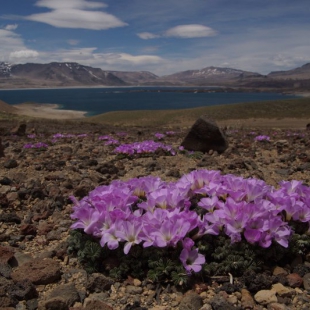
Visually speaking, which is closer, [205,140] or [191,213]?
[191,213]

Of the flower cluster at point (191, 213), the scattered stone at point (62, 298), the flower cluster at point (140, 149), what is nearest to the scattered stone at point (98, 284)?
the scattered stone at point (62, 298)

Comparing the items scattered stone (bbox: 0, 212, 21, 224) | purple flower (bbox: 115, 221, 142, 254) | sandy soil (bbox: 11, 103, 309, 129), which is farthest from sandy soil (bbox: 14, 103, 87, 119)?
purple flower (bbox: 115, 221, 142, 254)

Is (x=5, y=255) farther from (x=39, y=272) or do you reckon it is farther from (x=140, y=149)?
(x=140, y=149)

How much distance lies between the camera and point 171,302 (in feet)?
11.7

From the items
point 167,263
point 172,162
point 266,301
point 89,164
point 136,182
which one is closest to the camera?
point 266,301

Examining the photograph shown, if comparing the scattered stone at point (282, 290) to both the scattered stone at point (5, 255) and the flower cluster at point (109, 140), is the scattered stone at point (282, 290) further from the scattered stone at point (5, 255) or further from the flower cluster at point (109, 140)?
the flower cluster at point (109, 140)

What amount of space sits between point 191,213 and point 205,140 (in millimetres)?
8495

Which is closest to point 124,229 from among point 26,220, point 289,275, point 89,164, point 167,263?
point 167,263

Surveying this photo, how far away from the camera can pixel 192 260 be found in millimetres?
3725

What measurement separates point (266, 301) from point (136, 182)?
2144mm

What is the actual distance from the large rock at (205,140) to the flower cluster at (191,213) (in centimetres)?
752

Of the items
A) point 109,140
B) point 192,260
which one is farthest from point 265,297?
point 109,140

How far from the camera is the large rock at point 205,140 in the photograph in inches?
Answer: 485

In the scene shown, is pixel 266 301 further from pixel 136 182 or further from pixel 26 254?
pixel 26 254
